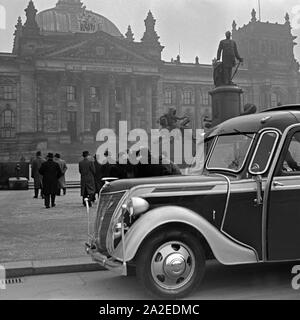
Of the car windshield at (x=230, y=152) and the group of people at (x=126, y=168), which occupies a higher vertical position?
the car windshield at (x=230, y=152)

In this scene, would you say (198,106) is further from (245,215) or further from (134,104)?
(245,215)

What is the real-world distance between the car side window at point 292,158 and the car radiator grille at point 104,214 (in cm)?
201

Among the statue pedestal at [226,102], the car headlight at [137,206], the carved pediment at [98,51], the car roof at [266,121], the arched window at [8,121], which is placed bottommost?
the car headlight at [137,206]

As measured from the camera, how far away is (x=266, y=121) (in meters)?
6.18

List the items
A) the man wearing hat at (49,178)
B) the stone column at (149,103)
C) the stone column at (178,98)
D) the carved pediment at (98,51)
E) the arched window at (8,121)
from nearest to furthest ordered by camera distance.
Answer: the man wearing hat at (49,178) → the carved pediment at (98,51) → the arched window at (8,121) → the stone column at (149,103) → the stone column at (178,98)

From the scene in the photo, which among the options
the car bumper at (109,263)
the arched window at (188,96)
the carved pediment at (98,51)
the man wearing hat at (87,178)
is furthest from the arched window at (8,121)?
the car bumper at (109,263)

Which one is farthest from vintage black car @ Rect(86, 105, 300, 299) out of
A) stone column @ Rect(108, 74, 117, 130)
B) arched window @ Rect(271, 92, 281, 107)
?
arched window @ Rect(271, 92, 281, 107)

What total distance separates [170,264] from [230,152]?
5.70 feet

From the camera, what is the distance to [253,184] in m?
5.91

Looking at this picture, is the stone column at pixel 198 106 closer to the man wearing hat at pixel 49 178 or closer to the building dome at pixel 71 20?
the building dome at pixel 71 20

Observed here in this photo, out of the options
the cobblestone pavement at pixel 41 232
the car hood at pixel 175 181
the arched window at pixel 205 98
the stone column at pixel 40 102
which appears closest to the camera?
the car hood at pixel 175 181

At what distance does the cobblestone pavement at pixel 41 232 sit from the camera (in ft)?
27.2

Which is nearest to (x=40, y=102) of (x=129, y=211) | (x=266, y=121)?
(x=266, y=121)

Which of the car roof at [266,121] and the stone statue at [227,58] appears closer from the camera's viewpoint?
the car roof at [266,121]
